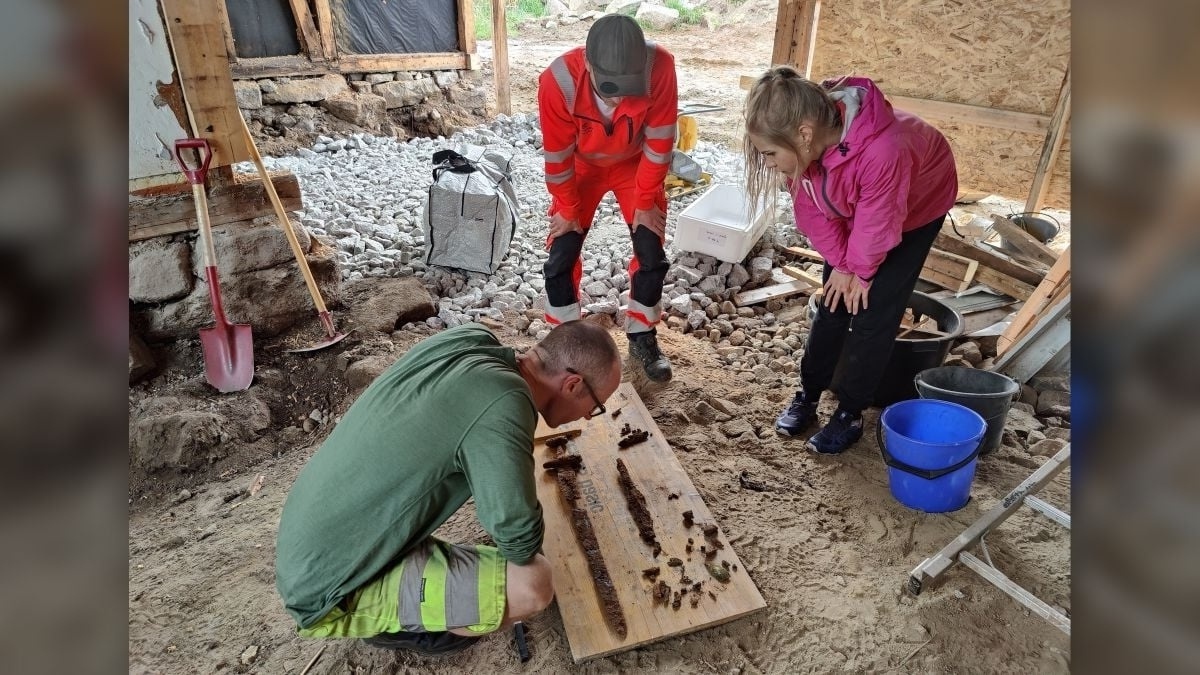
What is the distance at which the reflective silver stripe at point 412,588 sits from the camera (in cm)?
201

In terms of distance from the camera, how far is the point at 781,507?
120 inches

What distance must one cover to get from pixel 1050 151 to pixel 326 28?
25.1ft

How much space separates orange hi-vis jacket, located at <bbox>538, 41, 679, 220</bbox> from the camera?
3396 millimetres

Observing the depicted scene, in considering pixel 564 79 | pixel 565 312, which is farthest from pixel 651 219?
pixel 564 79

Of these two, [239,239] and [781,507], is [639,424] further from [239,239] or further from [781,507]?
[239,239]

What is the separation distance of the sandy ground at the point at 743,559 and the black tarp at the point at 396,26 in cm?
591

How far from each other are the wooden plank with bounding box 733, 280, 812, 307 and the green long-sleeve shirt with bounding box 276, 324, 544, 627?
10.3ft

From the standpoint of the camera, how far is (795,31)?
20.0 ft

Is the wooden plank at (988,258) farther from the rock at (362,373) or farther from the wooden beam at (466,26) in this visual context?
the wooden beam at (466,26)

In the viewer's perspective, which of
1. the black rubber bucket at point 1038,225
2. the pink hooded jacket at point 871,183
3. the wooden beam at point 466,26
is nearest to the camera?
the pink hooded jacket at point 871,183

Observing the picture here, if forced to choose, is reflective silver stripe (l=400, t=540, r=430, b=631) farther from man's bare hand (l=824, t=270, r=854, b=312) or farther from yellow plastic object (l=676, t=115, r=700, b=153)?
yellow plastic object (l=676, t=115, r=700, b=153)

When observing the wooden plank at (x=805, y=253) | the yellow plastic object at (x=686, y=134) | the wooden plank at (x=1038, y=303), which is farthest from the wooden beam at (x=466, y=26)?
the wooden plank at (x=1038, y=303)
